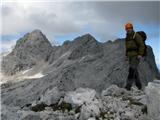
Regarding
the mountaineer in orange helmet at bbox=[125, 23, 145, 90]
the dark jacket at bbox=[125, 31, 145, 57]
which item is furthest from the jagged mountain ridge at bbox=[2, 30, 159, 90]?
the dark jacket at bbox=[125, 31, 145, 57]

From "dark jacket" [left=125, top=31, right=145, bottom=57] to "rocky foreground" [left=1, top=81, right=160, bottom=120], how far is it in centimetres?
215

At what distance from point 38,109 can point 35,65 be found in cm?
2920

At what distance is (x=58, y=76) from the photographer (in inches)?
1261

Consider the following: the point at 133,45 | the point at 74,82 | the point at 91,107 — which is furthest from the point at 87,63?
the point at 91,107

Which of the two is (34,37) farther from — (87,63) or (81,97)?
(81,97)

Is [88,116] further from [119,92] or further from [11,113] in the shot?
[119,92]

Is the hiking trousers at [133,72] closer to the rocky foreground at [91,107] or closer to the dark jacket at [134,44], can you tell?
the dark jacket at [134,44]

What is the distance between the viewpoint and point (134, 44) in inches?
810

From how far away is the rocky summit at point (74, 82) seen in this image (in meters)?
16.8

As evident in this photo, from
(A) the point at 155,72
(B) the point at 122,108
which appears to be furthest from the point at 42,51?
(B) the point at 122,108

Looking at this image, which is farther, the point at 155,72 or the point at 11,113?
the point at 155,72

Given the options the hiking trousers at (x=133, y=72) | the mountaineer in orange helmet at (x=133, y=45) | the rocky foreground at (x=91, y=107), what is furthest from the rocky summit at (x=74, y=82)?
the mountaineer in orange helmet at (x=133, y=45)

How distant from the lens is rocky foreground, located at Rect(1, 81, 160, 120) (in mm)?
16234

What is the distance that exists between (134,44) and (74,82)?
11.2 meters
